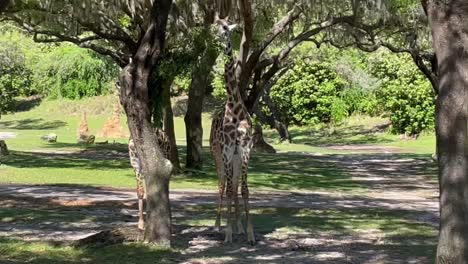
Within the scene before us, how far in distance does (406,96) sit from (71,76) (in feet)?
95.3

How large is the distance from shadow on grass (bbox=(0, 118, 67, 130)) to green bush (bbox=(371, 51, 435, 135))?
935 inches

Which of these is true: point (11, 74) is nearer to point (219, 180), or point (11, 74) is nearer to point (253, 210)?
point (253, 210)

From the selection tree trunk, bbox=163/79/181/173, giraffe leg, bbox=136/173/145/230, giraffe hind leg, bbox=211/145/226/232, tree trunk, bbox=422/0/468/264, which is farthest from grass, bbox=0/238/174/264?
tree trunk, bbox=163/79/181/173

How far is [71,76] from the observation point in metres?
63.2

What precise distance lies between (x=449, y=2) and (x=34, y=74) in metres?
59.7

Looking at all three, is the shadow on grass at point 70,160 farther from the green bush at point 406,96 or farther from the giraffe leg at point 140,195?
the green bush at point 406,96

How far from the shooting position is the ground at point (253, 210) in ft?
35.7

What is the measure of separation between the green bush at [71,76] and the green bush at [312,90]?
49.2 ft

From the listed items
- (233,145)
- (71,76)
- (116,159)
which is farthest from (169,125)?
(71,76)

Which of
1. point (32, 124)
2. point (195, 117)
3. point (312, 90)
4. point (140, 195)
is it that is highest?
A: point (312, 90)

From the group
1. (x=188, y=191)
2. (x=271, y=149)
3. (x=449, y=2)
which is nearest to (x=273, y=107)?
(x=271, y=149)

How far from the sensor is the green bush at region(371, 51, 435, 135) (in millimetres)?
45188

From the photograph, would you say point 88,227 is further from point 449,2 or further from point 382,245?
point 449,2

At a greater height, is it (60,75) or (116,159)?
(60,75)
